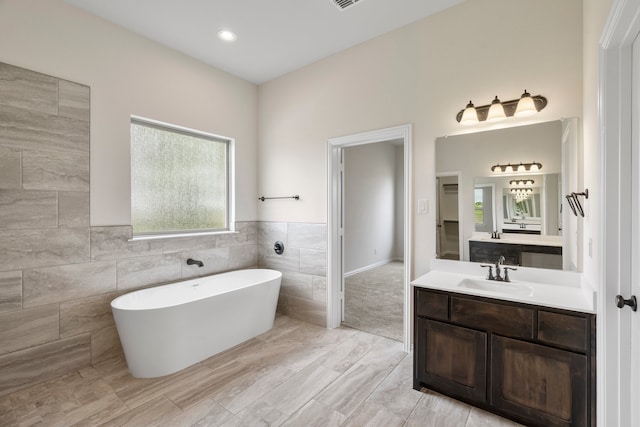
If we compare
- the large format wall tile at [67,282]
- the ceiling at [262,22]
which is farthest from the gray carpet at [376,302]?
the ceiling at [262,22]

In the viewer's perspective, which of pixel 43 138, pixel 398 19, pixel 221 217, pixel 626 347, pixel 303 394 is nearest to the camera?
pixel 626 347

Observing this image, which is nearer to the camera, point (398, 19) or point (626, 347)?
point (626, 347)

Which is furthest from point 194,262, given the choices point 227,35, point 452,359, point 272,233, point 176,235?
point 452,359

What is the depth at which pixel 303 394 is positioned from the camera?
2.12 meters

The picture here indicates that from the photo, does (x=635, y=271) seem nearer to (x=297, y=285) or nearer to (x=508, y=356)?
(x=508, y=356)

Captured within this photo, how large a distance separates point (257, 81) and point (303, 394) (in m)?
3.60

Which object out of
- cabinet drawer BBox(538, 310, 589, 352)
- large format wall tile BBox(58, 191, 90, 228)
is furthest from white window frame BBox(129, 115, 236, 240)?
cabinet drawer BBox(538, 310, 589, 352)

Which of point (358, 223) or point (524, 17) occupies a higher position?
point (524, 17)

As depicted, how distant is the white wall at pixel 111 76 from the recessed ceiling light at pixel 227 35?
597 millimetres

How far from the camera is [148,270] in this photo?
9.43ft

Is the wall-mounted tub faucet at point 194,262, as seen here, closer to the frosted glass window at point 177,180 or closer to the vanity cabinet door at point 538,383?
the frosted glass window at point 177,180

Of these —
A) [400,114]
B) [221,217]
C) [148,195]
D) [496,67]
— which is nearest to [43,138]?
[148,195]

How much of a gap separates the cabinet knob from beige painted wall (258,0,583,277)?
1.35m

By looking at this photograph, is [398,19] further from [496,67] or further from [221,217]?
[221,217]
